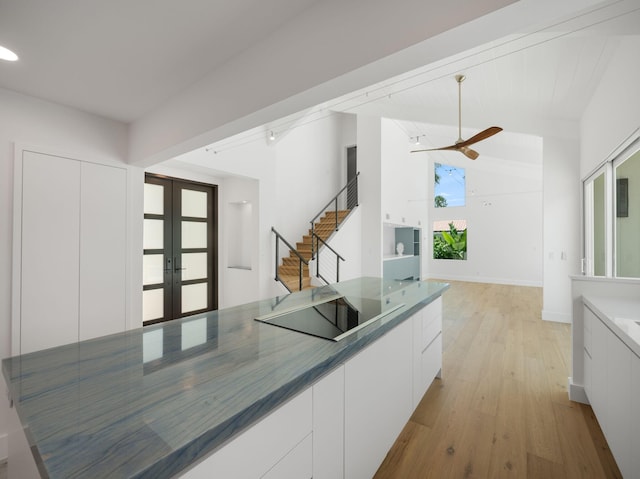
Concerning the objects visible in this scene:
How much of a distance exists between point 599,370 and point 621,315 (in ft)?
1.51

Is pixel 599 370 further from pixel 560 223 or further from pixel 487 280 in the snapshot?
pixel 487 280

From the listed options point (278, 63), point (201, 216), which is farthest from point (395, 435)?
point (201, 216)

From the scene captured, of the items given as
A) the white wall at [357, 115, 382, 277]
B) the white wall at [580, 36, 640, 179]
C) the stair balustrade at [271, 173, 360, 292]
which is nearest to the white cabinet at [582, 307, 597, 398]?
the white wall at [580, 36, 640, 179]

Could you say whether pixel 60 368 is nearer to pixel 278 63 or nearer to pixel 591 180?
pixel 278 63

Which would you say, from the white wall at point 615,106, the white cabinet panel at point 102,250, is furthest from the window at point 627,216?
the white cabinet panel at point 102,250

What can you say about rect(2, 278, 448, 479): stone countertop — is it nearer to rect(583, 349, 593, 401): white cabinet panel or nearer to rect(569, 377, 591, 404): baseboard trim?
rect(583, 349, 593, 401): white cabinet panel

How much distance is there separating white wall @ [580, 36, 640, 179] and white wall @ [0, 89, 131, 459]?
434 cm

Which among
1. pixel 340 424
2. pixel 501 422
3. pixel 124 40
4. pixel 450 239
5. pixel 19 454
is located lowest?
pixel 501 422

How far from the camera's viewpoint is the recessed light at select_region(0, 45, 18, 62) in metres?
1.61

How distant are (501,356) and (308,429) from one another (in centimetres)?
331

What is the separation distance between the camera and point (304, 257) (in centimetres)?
622

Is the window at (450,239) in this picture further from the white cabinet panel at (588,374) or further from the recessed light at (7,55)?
the recessed light at (7,55)

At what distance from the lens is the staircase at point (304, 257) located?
5.25 metres

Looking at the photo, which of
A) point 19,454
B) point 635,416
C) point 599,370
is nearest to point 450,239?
point 599,370
